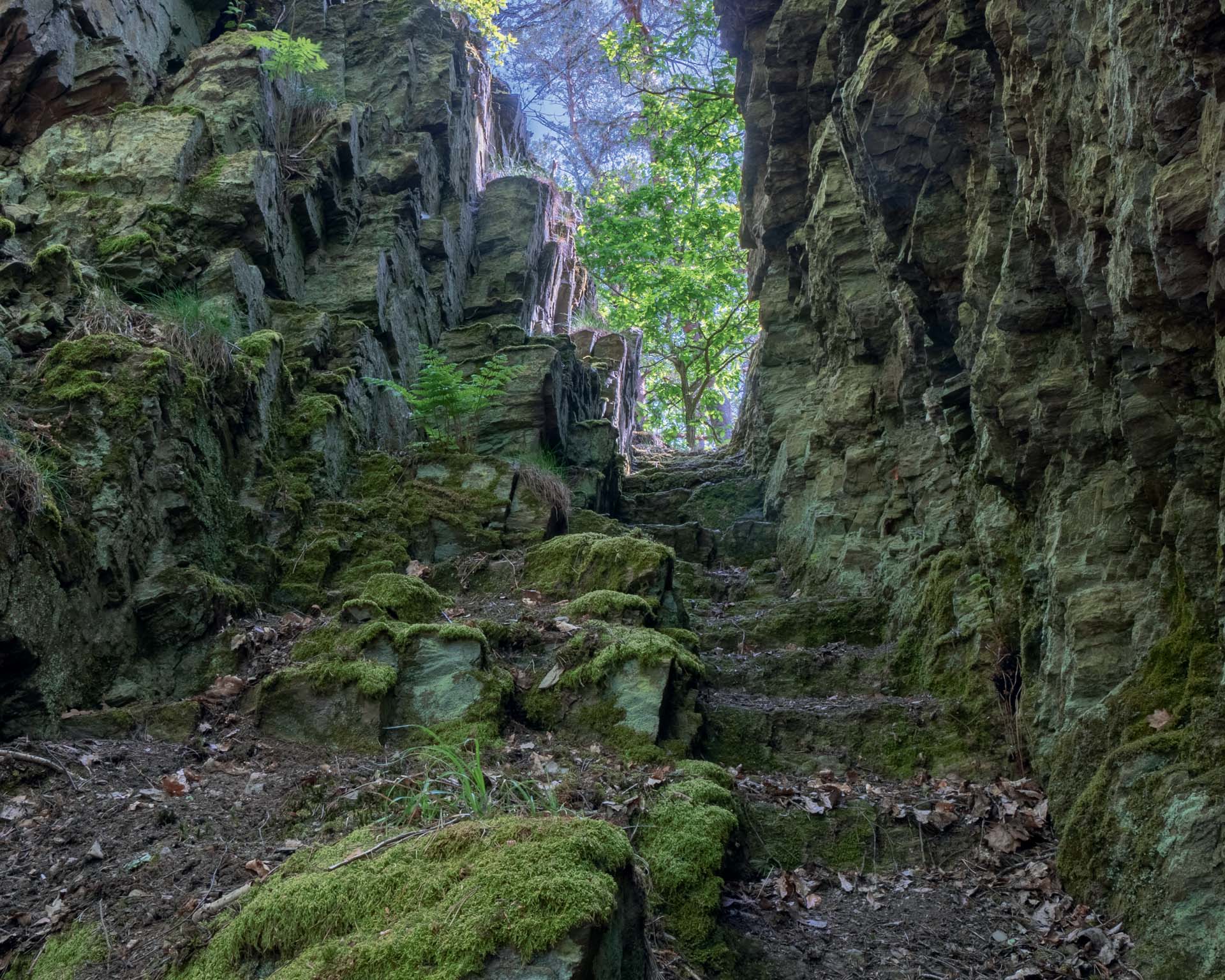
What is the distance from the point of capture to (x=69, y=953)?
3.31 metres

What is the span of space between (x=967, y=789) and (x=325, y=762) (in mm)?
4022

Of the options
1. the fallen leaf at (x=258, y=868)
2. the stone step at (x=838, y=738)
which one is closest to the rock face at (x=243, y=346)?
the fallen leaf at (x=258, y=868)

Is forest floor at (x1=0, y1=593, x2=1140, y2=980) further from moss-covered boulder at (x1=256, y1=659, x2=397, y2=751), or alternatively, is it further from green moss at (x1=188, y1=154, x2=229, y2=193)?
green moss at (x1=188, y1=154, x2=229, y2=193)

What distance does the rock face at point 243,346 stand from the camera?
5.79 m

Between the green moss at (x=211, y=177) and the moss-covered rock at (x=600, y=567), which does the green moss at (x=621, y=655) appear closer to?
the moss-covered rock at (x=600, y=567)

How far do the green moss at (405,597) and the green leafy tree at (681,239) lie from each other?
48.7 ft

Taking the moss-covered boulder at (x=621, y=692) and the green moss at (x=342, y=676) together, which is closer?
the green moss at (x=342, y=676)

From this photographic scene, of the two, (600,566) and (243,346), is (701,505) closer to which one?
(600,566)

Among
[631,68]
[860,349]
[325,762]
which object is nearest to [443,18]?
[631,68]

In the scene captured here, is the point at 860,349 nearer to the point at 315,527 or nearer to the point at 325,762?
the point at 315,527

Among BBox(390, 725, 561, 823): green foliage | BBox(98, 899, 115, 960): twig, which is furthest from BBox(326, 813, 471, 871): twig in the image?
BBox(98, 899, 115, 960): twig

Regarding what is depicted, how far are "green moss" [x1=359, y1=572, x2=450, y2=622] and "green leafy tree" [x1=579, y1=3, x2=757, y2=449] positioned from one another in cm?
1485

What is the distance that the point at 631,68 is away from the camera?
21.5 m

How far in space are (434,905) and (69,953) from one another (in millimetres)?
1650
